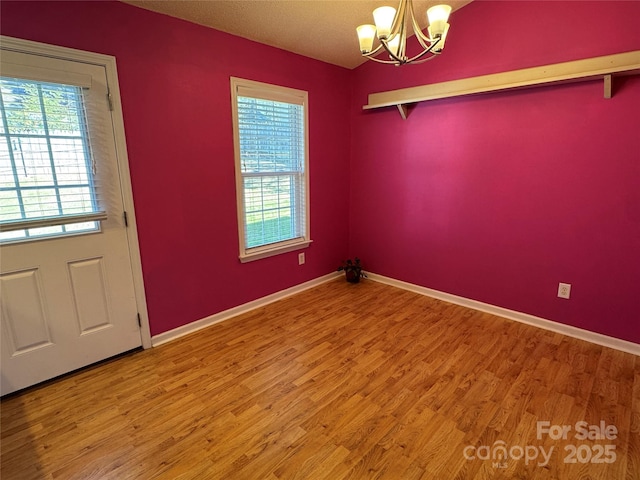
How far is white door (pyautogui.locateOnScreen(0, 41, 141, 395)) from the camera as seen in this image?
1.87 metres

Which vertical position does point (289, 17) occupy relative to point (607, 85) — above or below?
above

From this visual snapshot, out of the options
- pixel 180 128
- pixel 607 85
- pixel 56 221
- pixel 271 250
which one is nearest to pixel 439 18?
pixel 607 85

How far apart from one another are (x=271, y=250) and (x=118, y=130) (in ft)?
5.25

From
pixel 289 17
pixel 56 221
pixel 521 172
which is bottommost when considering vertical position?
pixel 56 221

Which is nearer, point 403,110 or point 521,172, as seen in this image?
point 521,172

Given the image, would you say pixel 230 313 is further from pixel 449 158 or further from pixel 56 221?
pixel 449 158

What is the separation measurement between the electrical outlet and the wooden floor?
1.17ft

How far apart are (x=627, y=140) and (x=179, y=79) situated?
316 cm

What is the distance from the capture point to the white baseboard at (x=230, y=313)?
266 centimetres

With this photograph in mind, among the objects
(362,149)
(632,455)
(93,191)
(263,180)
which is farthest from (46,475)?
(362,149)

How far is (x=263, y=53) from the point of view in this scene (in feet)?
9.49

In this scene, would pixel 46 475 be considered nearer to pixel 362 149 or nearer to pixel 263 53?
pixel 263 53

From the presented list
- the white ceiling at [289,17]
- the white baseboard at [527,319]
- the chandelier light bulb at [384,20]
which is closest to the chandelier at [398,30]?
the chandelier light bulb at [384,20]

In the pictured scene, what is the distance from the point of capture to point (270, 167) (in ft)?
10.3
